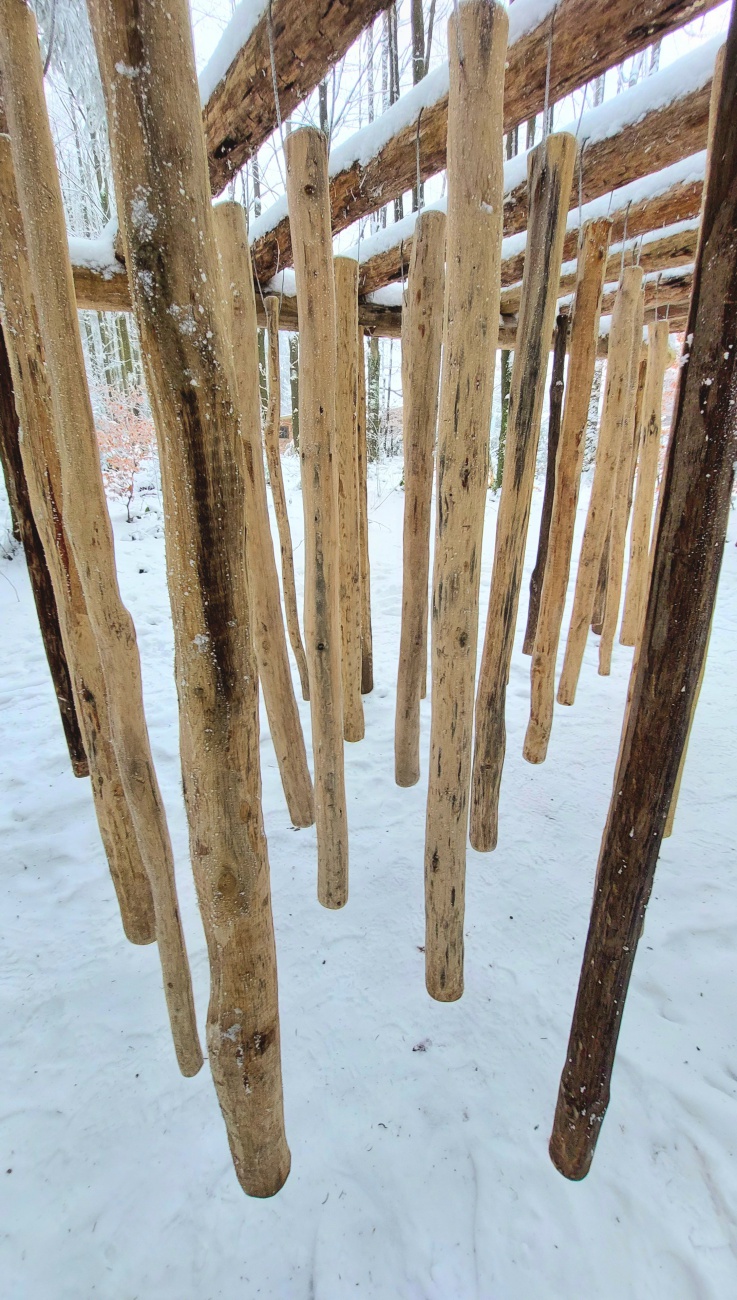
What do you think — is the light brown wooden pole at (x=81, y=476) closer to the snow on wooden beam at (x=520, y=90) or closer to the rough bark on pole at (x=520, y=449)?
the snow on wooden beam at (x=520, y=90)

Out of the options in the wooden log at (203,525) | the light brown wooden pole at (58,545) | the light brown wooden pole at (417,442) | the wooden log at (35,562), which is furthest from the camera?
the wooden log at (35,562)

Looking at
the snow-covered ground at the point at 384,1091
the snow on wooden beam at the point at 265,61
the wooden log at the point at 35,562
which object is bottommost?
the snow-covered ground at the point at 384,1091

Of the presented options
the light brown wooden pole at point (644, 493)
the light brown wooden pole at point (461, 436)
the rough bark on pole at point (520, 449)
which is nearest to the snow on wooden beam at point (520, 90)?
the rough bark on pole at point (520, 449)

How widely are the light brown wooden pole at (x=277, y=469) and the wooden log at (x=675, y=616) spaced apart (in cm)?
219

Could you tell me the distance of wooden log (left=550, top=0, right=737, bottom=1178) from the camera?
29.4 inches

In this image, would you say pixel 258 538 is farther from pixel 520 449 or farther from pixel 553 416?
pixel 553 416

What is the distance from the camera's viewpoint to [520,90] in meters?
1.57

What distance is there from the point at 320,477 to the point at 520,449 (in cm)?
A: 67

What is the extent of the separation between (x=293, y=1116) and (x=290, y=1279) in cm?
29

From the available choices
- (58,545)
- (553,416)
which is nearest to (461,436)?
(58,545)

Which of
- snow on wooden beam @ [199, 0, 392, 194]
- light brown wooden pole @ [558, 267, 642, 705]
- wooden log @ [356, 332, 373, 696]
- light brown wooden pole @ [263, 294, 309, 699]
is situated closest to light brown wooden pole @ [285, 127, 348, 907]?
snow on wooden beam @ [199, 0, 392, 194]

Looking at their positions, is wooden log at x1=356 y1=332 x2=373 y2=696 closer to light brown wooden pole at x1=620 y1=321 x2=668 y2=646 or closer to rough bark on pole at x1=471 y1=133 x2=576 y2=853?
rough bark on pole at x1=471 y1=133 x2=576 y2=853

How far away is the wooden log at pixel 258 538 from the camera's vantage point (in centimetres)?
166

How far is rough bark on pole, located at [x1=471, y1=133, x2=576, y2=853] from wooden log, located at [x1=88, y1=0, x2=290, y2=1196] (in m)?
1.13
